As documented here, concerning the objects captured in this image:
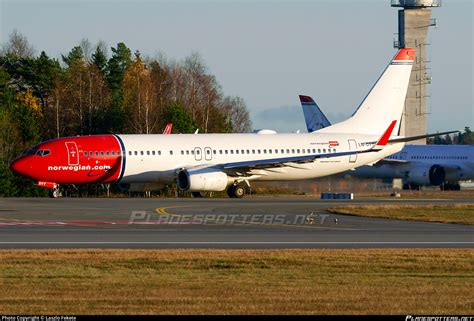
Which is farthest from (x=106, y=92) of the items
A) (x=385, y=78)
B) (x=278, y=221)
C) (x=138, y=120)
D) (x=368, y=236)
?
(x=368, y=236)

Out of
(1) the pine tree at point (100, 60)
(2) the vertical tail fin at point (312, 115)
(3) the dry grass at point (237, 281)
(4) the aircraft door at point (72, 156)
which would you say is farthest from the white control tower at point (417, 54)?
(3) the dry grass at point (237, 281)

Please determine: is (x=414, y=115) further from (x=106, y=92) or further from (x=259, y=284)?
(x=259, y=284)

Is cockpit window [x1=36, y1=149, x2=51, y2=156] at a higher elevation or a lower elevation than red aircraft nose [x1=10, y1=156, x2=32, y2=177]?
higher

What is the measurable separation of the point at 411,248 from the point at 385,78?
3613 cm

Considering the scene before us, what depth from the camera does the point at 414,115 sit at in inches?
3861

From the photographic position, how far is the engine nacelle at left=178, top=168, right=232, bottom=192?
52062 mm

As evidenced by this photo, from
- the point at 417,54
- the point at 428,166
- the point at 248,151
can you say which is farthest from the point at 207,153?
the point at 417,54

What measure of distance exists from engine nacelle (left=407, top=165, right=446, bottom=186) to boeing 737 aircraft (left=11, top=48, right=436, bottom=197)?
16100mm

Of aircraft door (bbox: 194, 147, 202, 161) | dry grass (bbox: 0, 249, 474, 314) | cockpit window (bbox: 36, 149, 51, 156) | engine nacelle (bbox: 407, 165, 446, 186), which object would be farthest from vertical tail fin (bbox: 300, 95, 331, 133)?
dry grass (bbox: 0, 249, 474, 314)

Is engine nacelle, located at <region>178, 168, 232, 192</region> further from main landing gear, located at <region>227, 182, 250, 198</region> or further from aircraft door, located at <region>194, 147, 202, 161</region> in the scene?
main landing gear, located at <region>227, 182, 250, 198</region>

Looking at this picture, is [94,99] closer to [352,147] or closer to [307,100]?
[307,100]

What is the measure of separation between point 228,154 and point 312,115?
29.3 m

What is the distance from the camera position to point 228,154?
181 feet

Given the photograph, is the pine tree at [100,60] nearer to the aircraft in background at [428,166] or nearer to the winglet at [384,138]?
the aircraft in background at [428,166]
